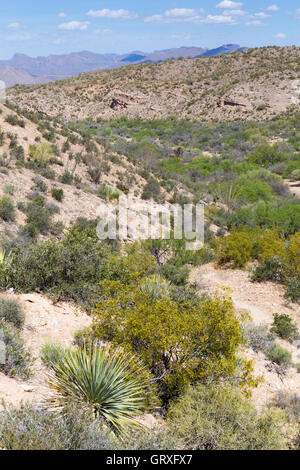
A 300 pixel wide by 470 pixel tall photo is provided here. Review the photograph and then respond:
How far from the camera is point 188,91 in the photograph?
57.4 metres

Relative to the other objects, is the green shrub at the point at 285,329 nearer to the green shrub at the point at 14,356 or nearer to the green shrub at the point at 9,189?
the green shrub at the point at 14,356

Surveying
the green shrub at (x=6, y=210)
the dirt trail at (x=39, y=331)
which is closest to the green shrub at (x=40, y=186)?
the green shrub at (x=6, y=210)

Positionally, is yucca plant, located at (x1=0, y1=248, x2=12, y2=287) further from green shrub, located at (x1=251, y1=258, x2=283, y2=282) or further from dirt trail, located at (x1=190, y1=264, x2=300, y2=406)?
green shrub, located at (x1=251, y1=258, x2=283, y2=282)

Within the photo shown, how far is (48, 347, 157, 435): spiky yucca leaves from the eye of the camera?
403 centimetres

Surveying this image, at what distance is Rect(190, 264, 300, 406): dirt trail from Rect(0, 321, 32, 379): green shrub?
371 cm

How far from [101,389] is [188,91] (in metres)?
59.2

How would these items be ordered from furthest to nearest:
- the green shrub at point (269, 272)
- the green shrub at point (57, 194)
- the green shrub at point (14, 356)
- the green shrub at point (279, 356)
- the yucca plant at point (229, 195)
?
the yucca plant at point (229, 195)
the green shrub at point (57, 194)
the green shrub at point (269, 272)
the green shrub at point (279, 356)
the green shrub at point (14, 356)

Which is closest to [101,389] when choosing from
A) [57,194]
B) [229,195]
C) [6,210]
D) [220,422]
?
[220,422]

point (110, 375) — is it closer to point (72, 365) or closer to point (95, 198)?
point (72, 365)

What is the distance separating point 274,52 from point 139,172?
57.1 m

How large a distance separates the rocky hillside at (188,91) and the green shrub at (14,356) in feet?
152

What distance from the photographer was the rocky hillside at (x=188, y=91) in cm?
5044

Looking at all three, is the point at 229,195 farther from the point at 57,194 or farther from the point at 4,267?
the point at 4,267

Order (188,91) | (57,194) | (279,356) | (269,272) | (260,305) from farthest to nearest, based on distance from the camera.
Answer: (188,91)
(57,194)
(269,272)
(260,305)
(279,356)
